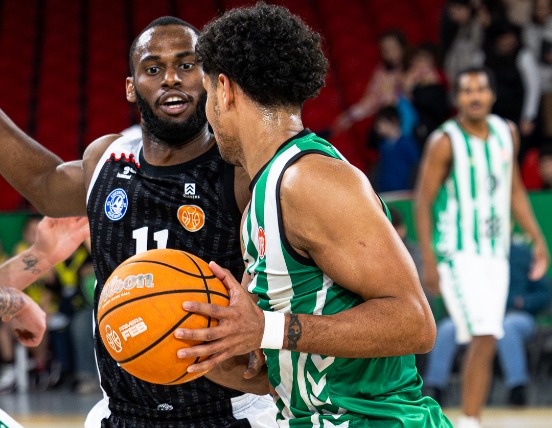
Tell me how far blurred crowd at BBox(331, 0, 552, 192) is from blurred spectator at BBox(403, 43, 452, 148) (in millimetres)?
11

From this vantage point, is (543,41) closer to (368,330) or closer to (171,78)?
(171,78)

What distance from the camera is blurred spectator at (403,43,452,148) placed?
10.7 metres

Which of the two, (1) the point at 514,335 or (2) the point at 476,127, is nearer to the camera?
(2) the point at 476,127

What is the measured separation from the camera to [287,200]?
8.90 feet

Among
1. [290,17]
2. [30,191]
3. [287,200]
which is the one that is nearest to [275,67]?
[290,17]

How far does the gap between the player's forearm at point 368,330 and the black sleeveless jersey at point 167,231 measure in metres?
1.02

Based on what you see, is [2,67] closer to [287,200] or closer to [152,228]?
[152,228]

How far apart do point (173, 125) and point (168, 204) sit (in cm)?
30

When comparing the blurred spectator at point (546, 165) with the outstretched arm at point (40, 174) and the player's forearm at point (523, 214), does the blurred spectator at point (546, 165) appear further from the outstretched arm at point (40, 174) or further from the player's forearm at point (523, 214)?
the outstretched arm at point (40, 174)

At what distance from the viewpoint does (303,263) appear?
278cm

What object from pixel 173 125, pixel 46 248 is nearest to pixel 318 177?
pixel 173 125

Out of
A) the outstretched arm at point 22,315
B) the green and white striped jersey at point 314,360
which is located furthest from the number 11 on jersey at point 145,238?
the green and white striped jersey at point 314,360

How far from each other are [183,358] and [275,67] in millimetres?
851

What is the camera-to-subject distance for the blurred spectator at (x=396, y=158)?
10328 millimetres
